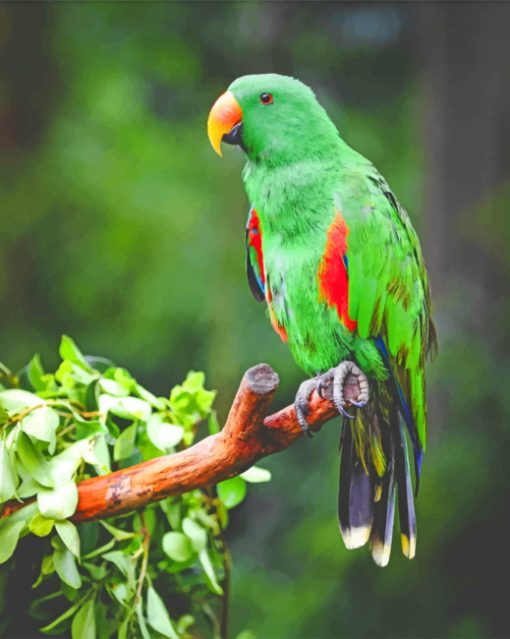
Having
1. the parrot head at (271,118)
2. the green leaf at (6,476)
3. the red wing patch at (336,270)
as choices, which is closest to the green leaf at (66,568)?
the green leaf at (6,476)

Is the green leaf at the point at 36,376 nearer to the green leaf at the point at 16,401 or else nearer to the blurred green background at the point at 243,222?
the green leaf at the point at 16,401

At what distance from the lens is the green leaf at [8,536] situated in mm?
1087

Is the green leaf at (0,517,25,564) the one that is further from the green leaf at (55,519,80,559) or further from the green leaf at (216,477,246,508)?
the green leaf at (216,477,246,508)

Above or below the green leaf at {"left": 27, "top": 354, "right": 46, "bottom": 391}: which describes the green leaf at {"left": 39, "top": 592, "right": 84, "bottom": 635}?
below

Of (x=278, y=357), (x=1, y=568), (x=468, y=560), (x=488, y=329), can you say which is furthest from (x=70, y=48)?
(x=1, y=568)

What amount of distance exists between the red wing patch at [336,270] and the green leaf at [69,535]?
0.46 m

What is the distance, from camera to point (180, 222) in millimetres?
3365

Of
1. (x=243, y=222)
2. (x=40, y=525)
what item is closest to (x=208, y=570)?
(x=40, y=525)

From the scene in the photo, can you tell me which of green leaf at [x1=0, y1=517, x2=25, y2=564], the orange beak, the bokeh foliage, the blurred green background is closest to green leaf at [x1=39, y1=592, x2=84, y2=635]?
the bokeh foliage

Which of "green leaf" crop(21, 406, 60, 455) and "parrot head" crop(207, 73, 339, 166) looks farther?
"parrot head" crop(207, 73, 339, 166)

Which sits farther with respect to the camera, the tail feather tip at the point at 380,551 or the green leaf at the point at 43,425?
the tail feather tip at the point at 380,551

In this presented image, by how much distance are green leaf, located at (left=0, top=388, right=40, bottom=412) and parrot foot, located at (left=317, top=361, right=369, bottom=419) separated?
1.27 feet

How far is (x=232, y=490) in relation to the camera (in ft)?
4.30

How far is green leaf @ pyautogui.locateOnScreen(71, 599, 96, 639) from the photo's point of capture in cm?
111
